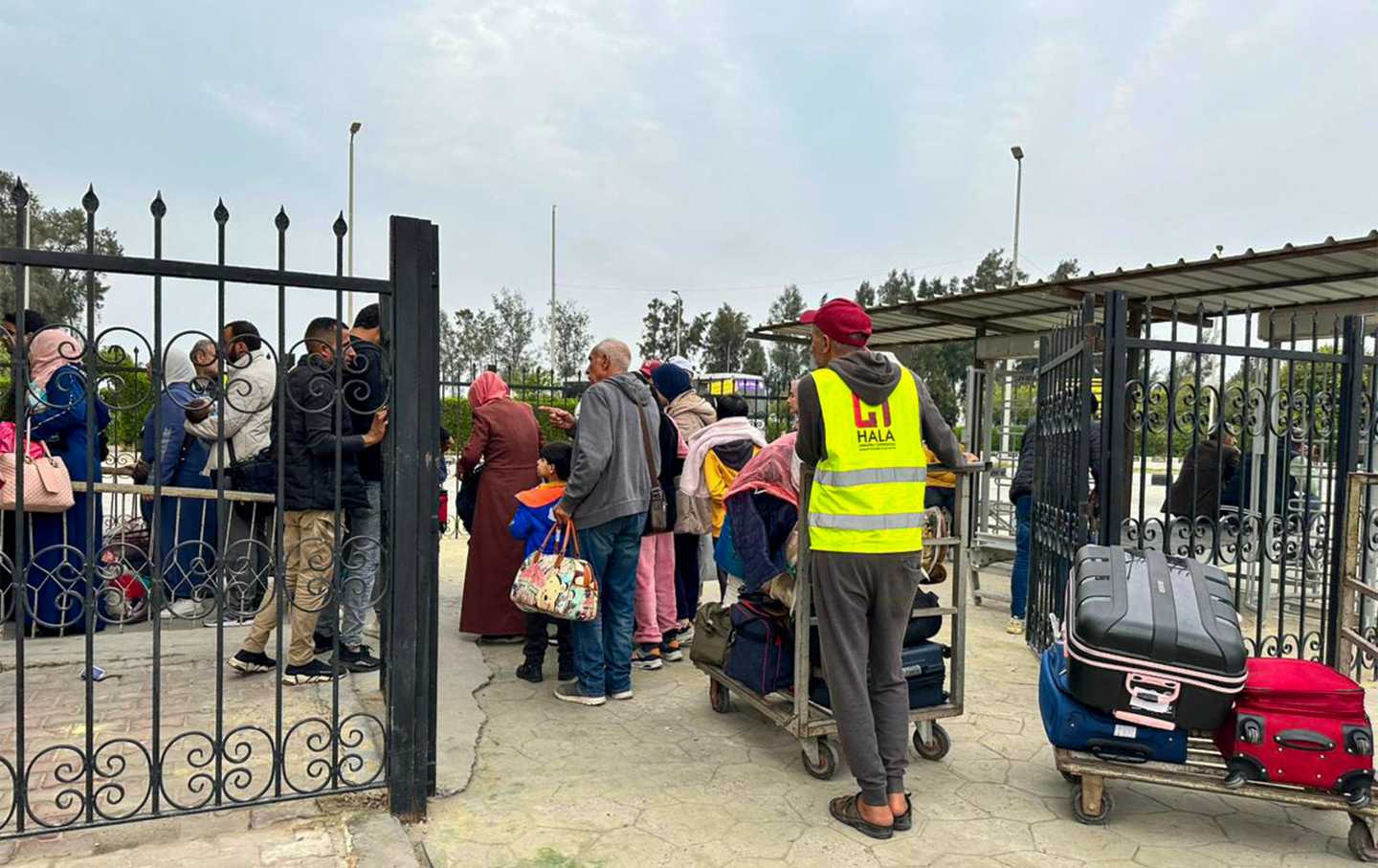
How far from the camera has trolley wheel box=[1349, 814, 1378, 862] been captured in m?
3.32

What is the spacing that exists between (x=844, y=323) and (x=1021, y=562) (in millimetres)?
4098

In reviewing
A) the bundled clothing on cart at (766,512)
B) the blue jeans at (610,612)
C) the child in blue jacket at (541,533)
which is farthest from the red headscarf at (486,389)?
the bundled clothing on cart at (766,512)

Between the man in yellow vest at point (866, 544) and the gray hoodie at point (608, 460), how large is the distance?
1.47 meters

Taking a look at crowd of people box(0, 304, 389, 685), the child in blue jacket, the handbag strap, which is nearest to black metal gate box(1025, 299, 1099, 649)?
the handbag strap

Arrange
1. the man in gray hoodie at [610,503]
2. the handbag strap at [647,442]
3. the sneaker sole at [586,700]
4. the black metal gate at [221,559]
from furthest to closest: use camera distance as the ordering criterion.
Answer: the handbag strap at [647,442], the sneaker sole at [586,700], the man in gray hoodie at [610,503], the black metal gate at [221,559]

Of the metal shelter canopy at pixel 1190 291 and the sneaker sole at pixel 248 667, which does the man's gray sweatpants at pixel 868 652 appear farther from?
Answer: the sneaker sole at pixel 248 667

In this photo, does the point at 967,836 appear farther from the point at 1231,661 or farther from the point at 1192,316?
the point at 1192,316

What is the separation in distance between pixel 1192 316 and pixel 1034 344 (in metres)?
1.51

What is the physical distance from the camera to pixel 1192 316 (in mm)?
8867

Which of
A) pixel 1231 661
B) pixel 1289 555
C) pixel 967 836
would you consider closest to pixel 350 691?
pixel 967 836

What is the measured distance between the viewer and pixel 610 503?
4.80 m

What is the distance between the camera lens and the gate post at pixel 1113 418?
4859 millimetres

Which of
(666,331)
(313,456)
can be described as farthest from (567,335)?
(313,456)

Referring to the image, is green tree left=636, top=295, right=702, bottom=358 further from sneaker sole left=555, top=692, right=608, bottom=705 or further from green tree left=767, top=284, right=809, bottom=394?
sneaker sole left=555, top=692, right=608, bottom=705
